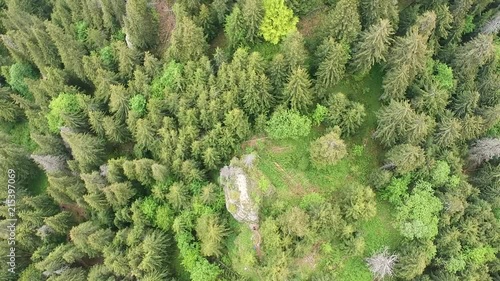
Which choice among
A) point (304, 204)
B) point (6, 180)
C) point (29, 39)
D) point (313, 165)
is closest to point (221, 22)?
point (313, 165)

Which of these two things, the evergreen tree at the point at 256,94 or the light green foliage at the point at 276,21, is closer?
the evergreen tree at the point at 256,94

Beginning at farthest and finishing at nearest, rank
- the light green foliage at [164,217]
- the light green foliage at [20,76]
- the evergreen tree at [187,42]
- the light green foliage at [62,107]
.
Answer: the light green foliage at [20,76], the light green foliage at [62,107], the evergreen tree at [187,42], the light green foliage at [164,217]

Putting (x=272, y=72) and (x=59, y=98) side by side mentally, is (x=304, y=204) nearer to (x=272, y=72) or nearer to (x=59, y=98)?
(x=272, y=72)

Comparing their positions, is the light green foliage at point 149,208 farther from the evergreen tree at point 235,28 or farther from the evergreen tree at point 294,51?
the evergreen tree at point 294,51

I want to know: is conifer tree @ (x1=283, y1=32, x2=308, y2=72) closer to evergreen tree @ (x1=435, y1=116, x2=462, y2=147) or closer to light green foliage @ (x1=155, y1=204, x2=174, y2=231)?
evergreen tree @ (x1=435, y1=116, x2=462, y2=147)

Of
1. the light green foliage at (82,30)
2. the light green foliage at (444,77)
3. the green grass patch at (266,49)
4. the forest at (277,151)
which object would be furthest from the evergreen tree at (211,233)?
the light green foliage at (82,30)

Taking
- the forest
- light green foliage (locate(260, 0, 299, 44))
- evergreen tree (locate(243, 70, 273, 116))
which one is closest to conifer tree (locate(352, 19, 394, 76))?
the forest
